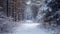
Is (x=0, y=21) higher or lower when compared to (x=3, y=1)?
lower

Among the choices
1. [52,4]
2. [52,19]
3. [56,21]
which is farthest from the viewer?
[52,4]

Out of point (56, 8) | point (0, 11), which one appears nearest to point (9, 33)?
point (0, 11)

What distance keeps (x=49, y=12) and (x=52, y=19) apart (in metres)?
0.69

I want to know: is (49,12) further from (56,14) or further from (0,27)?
(0,27)

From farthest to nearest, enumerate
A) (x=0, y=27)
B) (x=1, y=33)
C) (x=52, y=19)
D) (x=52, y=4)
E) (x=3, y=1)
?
(x=52, y=4) → (x=52, y=19) → (x=3, y=1) → (x=0, y=27) → (x=1, y=33)

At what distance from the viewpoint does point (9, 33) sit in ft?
11.9

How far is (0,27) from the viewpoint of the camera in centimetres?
390

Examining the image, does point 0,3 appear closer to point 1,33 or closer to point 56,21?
point 1,33

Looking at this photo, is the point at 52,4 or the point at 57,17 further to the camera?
the point at 52,4

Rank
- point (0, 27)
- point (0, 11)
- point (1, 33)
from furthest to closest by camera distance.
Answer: point (0, 11) < point (0, 27) < point (1, 33)

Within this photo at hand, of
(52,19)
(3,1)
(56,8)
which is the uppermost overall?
(3,1)

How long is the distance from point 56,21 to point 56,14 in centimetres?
43

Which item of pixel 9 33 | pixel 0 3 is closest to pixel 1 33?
pixel 9 33

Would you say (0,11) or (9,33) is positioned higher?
(0,11)
